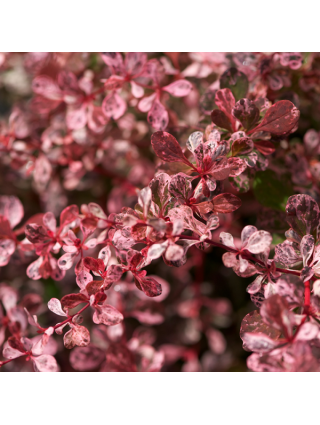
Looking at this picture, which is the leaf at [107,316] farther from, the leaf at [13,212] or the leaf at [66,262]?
the leaf at [13,212]

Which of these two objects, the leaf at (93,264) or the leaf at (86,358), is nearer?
the leaf at (93,264)

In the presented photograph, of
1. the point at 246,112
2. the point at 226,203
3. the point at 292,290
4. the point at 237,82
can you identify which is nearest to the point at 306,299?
the point at 292,290

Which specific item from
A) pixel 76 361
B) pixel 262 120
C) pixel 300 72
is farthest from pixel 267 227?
pixel 76 361

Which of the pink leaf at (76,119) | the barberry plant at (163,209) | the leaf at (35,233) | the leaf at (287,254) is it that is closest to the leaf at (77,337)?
the barberry plant at (163,209)

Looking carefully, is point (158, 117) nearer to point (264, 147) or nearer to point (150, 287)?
point (264, 147)

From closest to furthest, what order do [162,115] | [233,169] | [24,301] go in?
[233,169] → [162,115] → [24,301]

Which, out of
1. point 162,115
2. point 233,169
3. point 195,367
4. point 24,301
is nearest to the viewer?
point 233,169

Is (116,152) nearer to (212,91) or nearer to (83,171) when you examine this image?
(83,171)
